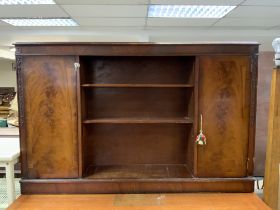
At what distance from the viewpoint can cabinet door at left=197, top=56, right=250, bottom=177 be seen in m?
1.89

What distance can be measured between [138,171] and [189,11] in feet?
8.78

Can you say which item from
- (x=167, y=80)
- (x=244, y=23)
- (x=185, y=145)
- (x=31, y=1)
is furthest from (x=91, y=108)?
(x=244, y=23)

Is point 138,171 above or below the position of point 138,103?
below

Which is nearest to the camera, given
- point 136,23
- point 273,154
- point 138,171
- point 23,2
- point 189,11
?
point 273,154

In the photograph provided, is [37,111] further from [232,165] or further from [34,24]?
[34,24]

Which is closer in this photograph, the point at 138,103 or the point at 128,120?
the point at 128,120

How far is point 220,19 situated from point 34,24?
10.6 ft

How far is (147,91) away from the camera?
88.0 inches

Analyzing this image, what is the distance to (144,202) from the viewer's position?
6.05ft

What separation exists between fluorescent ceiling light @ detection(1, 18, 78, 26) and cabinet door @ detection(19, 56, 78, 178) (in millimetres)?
2639

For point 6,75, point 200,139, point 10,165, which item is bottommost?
point 10,165

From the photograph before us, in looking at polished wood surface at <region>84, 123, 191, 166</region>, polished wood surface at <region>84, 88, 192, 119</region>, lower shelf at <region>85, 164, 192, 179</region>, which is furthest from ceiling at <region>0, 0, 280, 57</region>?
lower shelf at <region>85, 164, 192, 179</region>

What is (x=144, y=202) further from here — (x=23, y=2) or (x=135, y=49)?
(x=23, y=2)

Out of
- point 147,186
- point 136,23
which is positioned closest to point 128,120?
point 147,186
